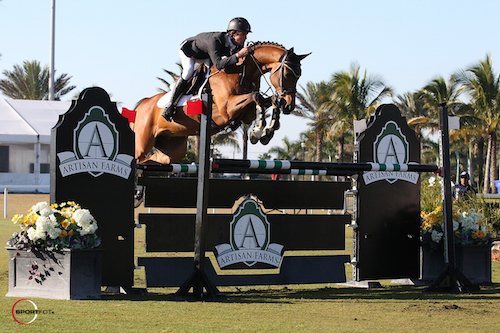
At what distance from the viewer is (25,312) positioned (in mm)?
6844

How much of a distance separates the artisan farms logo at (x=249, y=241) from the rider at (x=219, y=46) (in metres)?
1.74

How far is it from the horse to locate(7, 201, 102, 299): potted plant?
8.80 feet

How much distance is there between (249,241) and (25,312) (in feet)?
9.47

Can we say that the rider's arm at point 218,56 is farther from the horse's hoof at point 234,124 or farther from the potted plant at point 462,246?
the potted plant at point 462,246

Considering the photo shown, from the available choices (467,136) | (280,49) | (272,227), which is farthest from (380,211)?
(467,136)

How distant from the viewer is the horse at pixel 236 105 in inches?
404

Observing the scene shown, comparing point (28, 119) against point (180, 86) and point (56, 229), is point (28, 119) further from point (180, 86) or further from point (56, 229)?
point (56, 229)

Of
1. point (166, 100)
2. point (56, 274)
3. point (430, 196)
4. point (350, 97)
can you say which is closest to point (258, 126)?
point (166, 100)

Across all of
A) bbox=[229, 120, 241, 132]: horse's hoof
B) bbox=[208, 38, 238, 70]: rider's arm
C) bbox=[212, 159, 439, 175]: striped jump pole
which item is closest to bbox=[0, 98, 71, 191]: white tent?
bbox=[229, 120, 241, 132]: horse's hoof

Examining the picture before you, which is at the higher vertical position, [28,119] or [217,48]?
[28,119]

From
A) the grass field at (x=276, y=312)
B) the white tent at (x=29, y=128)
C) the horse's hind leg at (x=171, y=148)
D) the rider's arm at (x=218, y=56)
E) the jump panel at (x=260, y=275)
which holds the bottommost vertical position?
the grass field at (x=276, y=312)

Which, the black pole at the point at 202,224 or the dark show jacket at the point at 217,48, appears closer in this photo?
the black pole at the point at 202,224

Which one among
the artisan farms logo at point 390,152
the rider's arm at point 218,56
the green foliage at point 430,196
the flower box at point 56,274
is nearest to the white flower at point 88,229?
the flower box at point 56,274

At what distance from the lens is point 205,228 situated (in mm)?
8445
